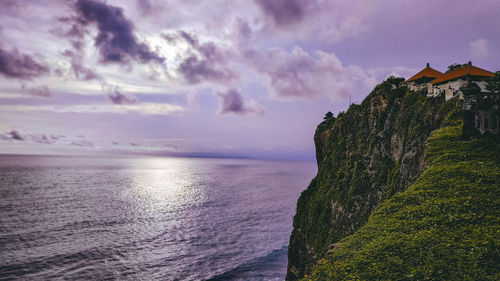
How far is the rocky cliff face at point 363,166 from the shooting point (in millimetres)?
25453

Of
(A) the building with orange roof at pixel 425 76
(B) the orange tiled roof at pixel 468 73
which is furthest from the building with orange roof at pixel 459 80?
(A) the building with orange roof at pixel 425 76

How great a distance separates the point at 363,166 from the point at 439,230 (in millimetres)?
20293

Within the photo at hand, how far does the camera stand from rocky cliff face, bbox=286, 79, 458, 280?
2545cm

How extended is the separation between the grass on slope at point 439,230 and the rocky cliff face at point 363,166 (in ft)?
13.7

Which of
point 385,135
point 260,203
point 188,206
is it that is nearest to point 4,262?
point 188,206

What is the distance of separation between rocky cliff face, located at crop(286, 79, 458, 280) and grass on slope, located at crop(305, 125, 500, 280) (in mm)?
4166

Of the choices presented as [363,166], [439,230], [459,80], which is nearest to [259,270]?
[363,166]

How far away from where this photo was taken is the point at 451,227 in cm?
1334

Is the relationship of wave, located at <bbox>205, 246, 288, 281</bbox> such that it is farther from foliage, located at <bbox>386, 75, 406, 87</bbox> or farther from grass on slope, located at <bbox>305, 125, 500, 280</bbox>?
foliage, located at <bbox>386, 75, 406, 87</bbox>

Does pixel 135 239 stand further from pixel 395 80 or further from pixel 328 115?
pixel 395 80

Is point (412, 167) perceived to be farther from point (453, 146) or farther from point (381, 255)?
point (381, 255)

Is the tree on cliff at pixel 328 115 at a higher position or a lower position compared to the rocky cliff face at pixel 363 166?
higher

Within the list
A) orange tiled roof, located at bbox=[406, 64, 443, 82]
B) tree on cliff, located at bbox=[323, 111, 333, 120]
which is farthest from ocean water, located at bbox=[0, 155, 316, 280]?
orange tiled roof, located at bbox=[406, 64, 443, 82]

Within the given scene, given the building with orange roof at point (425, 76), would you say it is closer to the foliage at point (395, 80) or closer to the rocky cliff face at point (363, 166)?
the foliage at point (395, 80)
